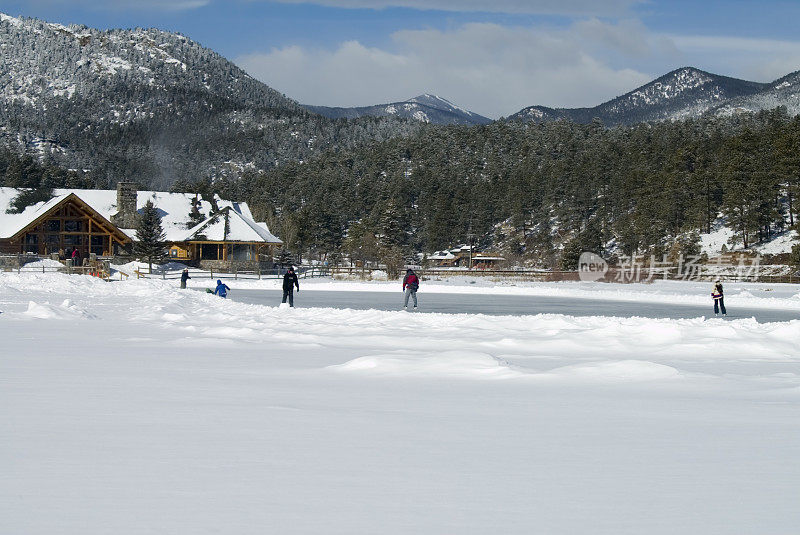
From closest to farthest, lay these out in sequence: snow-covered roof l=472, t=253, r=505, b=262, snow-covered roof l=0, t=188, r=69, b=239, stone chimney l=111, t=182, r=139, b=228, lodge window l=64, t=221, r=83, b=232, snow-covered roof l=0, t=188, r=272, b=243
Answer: snow-covered roof l=0, t=188, r=69, b=239 → snow-covered roof l=0, t=188, r=272, b=243 → lodge window l=64, t=221, r=83, b=232 → stone chimney l=111, t=182, r=139, b=228 → snow-covered roof l=472, t=253, r=505, b=262

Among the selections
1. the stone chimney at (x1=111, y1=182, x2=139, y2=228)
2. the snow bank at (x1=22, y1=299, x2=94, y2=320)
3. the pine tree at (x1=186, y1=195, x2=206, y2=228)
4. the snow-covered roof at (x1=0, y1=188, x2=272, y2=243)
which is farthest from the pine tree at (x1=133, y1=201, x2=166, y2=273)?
the snow bank at (x1=22, y1=299, x2=94, y2=320)

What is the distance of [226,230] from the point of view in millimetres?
62562

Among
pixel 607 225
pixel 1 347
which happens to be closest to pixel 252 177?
pixel 607 225

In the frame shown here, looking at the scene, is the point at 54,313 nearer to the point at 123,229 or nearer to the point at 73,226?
the point at 73,226

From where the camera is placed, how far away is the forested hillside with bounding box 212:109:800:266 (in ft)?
232

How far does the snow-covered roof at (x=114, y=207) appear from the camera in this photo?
5816 cm

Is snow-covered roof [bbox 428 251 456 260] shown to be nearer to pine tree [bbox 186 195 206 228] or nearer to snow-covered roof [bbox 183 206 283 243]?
snow-covered roof [bbox 183 206 283 243]

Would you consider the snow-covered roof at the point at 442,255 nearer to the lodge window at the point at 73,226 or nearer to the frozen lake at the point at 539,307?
the lodge window at the point at 73,226

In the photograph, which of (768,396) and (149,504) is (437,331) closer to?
(768,396)

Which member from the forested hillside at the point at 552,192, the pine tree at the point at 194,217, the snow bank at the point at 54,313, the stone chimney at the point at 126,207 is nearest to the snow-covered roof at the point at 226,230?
the pine tree at the point at 194,217

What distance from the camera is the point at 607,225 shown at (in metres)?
85.8

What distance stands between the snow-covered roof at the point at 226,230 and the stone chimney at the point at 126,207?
174 inches

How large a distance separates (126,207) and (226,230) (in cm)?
894

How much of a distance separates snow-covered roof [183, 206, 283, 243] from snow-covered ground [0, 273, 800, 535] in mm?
49753
